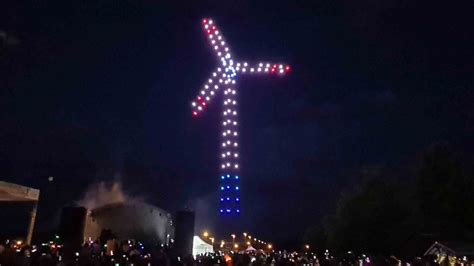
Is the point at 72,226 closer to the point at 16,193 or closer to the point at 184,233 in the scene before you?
the point at 184,233

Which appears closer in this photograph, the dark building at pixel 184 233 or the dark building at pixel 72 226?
the dark building at pixel 72 226

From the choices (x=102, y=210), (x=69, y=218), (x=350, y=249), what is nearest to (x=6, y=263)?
(x=69, y=218)

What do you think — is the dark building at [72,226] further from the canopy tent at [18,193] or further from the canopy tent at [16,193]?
the canopy tent at [16,193]

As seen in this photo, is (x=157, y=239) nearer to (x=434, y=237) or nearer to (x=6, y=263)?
(x=434, y=237)

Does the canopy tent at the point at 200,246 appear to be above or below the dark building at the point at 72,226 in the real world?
above

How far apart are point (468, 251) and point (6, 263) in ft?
77.8

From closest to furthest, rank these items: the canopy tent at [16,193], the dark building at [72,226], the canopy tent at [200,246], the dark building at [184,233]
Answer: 1. the canopy tent at [16,193]
2. the dark building at [72,226]
3. the dark building at [184,233]
4. the canopy tent at [200,246]

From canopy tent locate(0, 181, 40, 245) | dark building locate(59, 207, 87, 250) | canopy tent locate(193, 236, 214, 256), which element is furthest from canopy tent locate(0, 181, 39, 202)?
canopy tent locate(193, 236, 214, 256)

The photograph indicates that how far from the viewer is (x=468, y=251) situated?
27.4 metres

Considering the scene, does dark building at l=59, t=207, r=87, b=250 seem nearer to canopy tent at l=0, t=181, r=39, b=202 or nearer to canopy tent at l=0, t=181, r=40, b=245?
canopy tent at l=0, t=181, r=40, b=245

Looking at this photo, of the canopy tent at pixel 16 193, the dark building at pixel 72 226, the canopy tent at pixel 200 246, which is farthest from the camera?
the canopy tent at pixel 200 246

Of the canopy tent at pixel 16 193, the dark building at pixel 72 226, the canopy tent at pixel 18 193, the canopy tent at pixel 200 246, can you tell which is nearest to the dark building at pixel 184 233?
the dark building at pixel 72 226

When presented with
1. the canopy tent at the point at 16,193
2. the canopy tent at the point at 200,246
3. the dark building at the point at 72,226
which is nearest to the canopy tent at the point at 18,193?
the canopy tent at the point at 16,193

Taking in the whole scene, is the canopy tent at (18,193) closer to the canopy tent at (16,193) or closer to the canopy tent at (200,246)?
the canopy tent at (16,193)
